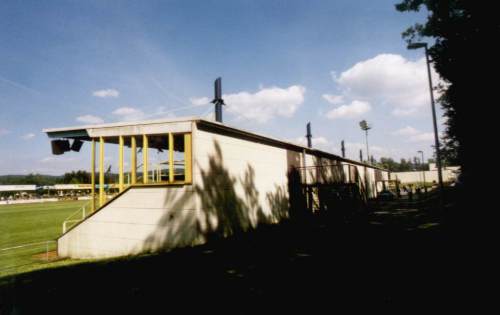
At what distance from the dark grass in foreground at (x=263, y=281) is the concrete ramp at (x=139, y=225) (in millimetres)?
917

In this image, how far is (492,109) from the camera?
1202 cm

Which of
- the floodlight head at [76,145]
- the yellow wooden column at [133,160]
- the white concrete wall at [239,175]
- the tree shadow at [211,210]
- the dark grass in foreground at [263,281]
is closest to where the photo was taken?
the dark grass in foreground at [263,281]

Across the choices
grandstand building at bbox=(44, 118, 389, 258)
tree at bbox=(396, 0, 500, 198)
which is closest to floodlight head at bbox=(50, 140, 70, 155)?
grandstand building at bbox=(44, 118, 389, 258)

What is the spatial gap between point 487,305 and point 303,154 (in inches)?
597

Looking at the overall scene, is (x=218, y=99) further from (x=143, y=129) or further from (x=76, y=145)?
(x=76, y=145)

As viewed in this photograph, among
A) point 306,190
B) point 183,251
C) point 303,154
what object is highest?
point 303,154

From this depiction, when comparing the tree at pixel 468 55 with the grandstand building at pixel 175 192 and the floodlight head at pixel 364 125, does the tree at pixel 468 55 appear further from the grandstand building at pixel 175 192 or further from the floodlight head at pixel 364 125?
the floodlight head at pixel 364 125

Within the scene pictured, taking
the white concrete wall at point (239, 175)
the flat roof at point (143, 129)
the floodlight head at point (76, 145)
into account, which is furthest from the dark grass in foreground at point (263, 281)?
the floodlight head at point (76, 145)

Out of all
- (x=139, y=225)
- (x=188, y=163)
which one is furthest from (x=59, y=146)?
(x=188, y=163)

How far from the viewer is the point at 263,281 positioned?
6.02m

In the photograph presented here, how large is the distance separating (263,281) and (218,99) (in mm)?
11851

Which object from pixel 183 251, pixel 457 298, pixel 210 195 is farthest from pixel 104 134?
pixel 457 298

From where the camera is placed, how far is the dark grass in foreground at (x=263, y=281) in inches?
190

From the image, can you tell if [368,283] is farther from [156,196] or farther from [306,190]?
[306,190]
